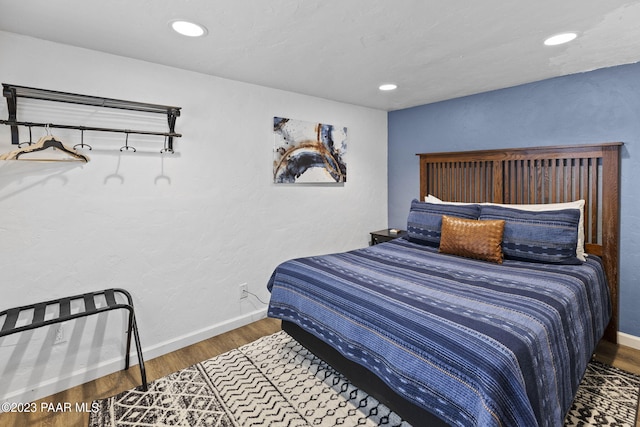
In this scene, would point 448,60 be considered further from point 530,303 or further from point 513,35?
point 530,303

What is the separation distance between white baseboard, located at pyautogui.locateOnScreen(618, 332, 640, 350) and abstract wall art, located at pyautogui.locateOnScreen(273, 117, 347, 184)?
2829mm

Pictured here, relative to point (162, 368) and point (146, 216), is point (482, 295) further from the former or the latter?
point (146, 216)

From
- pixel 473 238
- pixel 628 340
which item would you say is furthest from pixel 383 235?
pixel 628 340

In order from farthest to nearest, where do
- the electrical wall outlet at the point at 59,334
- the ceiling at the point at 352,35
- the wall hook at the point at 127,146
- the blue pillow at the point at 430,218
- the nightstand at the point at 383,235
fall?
the nightstand at the point at 383,235 < the blue pillow at the point at 430,218 < the wall hook at the point at 127,146 < the electrical wall outlet at the point at 59,334 < the ceiling at the point at 352,35

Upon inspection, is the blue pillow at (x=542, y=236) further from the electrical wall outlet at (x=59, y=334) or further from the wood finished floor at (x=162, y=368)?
the electrical wall outlet at (x=59, y=334)

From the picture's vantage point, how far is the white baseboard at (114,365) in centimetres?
204

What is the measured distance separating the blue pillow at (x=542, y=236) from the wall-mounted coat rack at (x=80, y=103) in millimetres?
2688

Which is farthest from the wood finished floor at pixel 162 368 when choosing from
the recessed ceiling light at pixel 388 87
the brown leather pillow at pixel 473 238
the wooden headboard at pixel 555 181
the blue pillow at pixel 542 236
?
the recessed ceiling light at pixel 388 87

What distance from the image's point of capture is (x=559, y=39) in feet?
6.75

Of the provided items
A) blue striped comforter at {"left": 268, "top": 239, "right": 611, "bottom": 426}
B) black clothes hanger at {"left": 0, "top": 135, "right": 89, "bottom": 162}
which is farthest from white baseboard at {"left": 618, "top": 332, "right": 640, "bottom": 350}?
black clothes hanger at {"left": 0, "top": 135, "right": 89, "bottom": 162}

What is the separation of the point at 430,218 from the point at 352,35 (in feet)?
5.91

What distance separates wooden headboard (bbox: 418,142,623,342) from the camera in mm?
2621

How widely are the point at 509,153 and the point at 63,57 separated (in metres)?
3.66

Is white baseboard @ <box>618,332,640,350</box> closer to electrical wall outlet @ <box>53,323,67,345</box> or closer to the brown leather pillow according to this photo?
the brown leather pillow
